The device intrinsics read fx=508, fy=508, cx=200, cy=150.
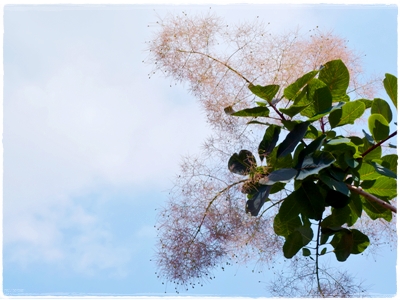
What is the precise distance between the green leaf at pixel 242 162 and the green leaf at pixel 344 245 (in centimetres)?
44

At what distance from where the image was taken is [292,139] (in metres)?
1.79

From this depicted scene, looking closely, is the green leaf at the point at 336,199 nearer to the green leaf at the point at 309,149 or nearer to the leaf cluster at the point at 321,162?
the leaf cluster at the point at 321,162

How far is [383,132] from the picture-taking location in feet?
6.08

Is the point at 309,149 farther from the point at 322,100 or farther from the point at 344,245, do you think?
the point at 344,245

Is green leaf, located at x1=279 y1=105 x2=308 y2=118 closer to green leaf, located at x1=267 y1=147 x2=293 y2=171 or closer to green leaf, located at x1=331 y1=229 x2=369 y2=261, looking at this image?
green leaf, located at x1=267 y1=147 x2=293 y2=171

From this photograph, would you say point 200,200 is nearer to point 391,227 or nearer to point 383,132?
point 383,132

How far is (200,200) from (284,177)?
392mm

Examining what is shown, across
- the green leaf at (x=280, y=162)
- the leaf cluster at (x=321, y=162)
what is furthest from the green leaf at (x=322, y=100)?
the green leaf at (x=280, y=162)

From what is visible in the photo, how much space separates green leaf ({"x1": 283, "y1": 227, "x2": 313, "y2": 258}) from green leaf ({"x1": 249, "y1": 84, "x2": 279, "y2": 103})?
507mm

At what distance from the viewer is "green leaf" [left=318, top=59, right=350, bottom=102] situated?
192 centimetres

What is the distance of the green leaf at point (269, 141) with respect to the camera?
1908mm

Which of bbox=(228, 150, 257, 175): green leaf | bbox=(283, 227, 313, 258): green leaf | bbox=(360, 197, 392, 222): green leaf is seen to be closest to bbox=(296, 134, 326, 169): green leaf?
bbox=(228, 150, 257, 175): green leaf

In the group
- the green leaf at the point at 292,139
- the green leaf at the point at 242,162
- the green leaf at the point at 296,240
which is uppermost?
the green leaf at the point at 242,162

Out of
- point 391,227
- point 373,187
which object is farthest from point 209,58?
point 391,227
